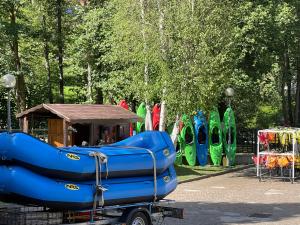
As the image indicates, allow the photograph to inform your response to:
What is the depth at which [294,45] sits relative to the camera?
36812mm

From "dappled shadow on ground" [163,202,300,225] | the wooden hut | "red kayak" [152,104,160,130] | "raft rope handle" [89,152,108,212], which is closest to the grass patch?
the wooden hut

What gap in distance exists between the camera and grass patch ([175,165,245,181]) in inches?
949

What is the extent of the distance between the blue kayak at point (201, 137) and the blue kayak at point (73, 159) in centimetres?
1716

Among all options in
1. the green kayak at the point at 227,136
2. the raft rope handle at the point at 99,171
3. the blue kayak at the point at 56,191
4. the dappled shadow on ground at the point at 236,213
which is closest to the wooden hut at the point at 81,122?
the green kayak at the point at 227,136

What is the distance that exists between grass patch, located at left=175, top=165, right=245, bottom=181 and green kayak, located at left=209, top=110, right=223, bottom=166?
2.04 feet

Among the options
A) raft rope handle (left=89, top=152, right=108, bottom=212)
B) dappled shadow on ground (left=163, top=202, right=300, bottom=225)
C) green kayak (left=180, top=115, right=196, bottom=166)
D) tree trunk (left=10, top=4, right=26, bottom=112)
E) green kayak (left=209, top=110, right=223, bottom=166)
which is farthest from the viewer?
tree trunk (left=10, top=4, right=26, bottom=112)

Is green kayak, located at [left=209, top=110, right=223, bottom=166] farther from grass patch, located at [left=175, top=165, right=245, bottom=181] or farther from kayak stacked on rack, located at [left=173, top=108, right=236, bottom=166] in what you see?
grass patch, located at [left=175, top=165, right=245, bottom=181]

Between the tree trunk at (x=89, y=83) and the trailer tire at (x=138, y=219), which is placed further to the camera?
the tree trunk at (x=89, y=83)

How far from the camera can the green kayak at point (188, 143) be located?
92.5 feet

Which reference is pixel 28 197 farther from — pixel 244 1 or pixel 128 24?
pixel 244 1

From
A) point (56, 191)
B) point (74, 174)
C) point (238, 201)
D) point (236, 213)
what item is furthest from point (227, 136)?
point (56, 191)

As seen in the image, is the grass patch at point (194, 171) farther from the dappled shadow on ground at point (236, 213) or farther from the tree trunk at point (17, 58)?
the tree trunk at point (17, 58)

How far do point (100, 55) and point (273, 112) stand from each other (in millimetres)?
21317

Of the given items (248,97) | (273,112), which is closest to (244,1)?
(248,97)
